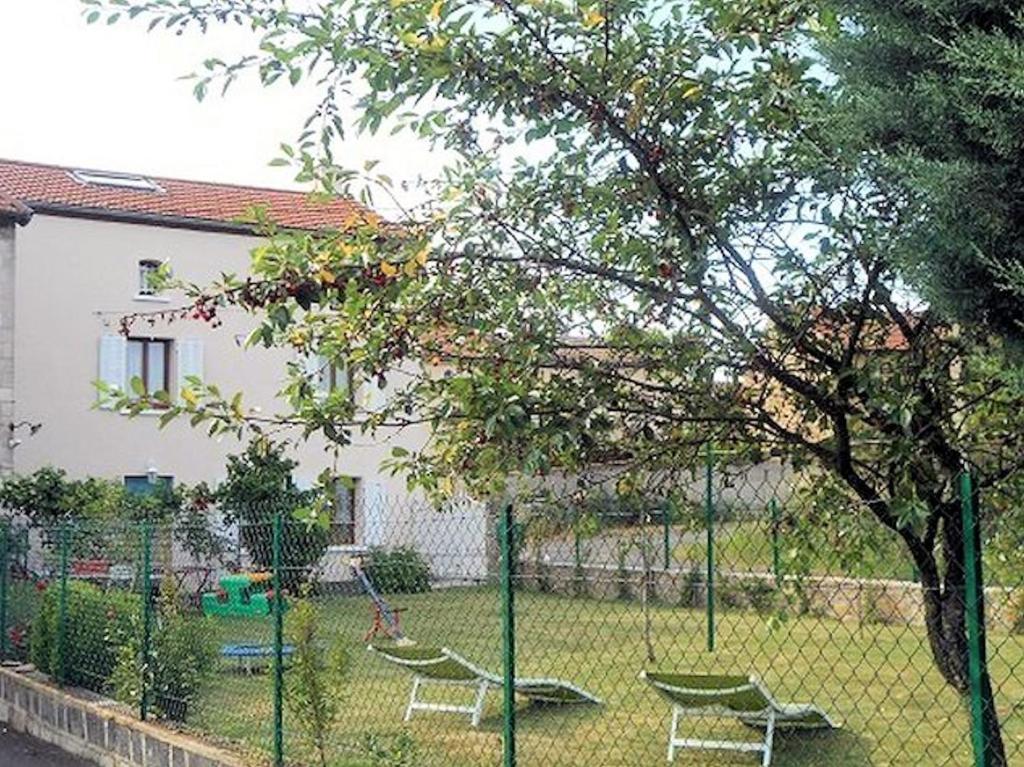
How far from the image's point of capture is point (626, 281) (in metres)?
4.93

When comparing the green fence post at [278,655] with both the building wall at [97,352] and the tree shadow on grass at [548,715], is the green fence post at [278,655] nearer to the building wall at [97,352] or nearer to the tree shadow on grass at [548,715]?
the tree shadow on grass at [548,715]

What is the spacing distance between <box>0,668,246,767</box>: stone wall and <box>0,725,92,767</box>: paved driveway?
0.06 metres

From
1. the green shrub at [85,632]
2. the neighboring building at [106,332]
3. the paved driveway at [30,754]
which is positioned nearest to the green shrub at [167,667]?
the green shrub at [85,632]

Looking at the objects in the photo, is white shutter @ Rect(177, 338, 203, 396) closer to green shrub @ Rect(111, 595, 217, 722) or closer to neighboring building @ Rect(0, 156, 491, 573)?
neighboring building @ Rect(0, 156, 491, 573)

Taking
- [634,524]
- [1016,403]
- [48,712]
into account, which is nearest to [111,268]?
[48,712]

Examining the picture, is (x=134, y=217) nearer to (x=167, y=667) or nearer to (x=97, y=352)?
(x=97, y=352)

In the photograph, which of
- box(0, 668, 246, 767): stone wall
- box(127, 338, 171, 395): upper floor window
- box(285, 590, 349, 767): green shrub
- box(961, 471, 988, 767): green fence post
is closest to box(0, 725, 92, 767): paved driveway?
box(0, 668, 246, 767): stone wall

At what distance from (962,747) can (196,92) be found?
22.5ft

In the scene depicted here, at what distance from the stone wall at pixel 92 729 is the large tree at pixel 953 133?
→ 18.1ft

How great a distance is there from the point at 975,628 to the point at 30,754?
7980mm

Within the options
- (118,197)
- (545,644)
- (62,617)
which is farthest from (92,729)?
(118,197)

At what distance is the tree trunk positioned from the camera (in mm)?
4699

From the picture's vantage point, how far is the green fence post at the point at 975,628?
4391 millimetres

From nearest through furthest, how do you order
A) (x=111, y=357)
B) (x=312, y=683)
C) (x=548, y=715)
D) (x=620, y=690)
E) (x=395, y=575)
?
(x=312, y=683) < (x=548, y=715) < (x=620, y=690) < (x=395, y=575) < (x=111, y=357)
